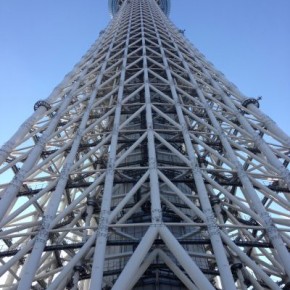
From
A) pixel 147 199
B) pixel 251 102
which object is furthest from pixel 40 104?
pixel 251 102

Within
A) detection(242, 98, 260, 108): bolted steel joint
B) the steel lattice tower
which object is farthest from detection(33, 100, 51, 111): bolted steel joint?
detection(242, 98, 260, 108): bolted steel joint

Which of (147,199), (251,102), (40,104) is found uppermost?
(251,102)

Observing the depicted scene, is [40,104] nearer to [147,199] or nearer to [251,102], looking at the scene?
[147,199]

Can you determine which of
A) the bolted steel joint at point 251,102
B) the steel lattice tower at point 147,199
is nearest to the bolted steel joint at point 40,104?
the steel lattice tower at point 147,199

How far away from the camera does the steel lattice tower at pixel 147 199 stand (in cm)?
1084

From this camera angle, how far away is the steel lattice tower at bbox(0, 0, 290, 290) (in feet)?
35.6

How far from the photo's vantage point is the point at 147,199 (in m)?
15.1

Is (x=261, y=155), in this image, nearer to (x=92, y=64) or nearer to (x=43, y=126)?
(x=43, y=126)

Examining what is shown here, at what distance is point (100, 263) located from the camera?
9.81 m

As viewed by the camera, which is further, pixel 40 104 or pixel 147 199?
pixel 40 104

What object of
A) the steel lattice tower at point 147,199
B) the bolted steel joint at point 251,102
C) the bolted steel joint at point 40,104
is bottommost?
the steel lattice tower at point 147,199

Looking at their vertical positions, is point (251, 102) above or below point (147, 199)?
above

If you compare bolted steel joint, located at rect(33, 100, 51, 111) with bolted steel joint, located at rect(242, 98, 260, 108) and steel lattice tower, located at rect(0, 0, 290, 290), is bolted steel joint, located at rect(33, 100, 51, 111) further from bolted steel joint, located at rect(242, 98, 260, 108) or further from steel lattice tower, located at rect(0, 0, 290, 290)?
bolted steel joint, located at rect(242, 98, 260, 108)

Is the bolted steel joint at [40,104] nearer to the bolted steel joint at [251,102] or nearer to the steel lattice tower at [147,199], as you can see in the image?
the steel lattice tower at [147,199]
